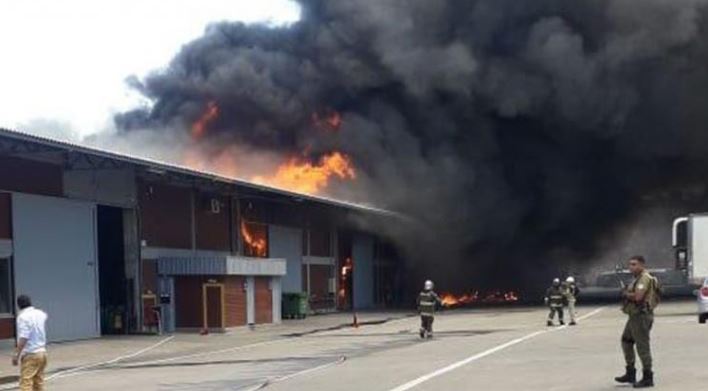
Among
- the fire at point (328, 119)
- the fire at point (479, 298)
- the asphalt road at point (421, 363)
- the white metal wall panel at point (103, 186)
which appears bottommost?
the fire at point (479, 298)

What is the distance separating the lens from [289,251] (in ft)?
143

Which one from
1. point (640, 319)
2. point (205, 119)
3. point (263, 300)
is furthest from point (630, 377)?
point (205, 119)

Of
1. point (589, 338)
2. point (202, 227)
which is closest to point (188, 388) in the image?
point (589, 338)

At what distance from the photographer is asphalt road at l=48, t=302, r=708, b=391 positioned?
13711 mm

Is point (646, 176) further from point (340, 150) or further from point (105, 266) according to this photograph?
point (105, 266)

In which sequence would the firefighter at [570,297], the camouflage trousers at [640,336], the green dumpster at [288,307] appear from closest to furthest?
the camouflage trousers at [640,336] → the firefighter at [570,297] → the green dumpster at [288,307]

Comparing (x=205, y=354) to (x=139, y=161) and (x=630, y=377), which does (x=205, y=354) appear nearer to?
(x=139, y=161)

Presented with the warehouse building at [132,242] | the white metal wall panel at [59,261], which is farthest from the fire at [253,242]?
the white metal wall panel at [59,261]

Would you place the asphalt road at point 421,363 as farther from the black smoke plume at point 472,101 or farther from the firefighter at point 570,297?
the black smoke plume at point 472,101

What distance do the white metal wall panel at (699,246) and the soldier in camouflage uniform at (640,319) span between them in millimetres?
15813

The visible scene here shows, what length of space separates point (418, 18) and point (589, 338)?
86.1ft

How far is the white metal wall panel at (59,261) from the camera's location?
26.5 meters

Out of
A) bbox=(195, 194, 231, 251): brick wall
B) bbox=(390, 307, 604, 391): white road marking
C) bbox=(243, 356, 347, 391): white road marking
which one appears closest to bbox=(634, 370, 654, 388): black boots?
bbox=(390, 307, 604, 391): white road marking

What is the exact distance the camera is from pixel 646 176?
48188 millimetres
